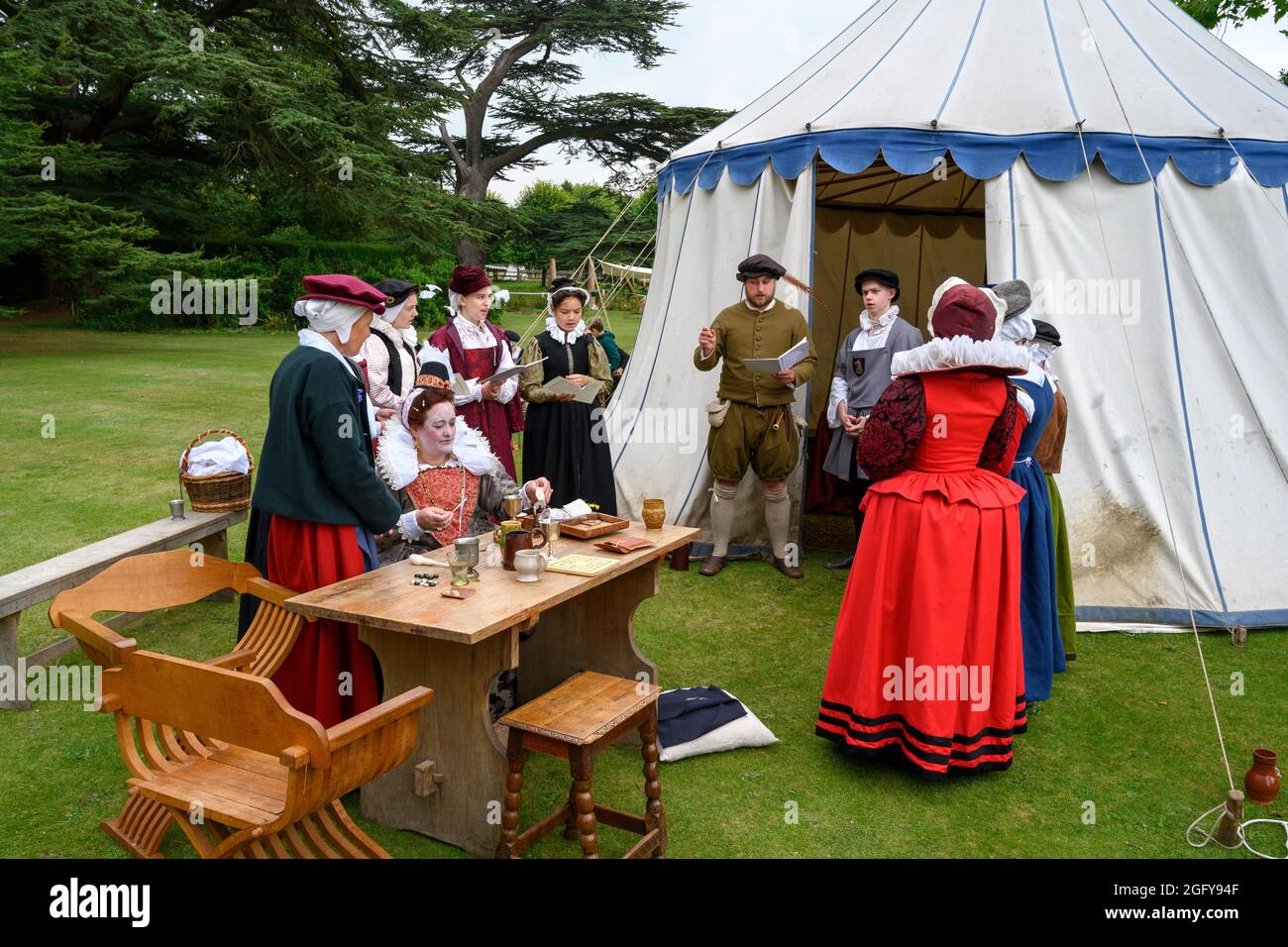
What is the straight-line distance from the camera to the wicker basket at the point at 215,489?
4.41m

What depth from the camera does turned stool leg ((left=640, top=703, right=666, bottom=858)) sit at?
2.69 meters

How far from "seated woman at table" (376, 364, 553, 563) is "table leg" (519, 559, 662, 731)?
0.42m

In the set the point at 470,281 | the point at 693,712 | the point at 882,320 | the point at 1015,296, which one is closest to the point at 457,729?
the point at 693,712

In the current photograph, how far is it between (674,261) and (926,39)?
1971 millimetres

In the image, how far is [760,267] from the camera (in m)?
5.05

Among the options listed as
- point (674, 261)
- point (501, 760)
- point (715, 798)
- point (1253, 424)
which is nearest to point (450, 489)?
point (501, 760)

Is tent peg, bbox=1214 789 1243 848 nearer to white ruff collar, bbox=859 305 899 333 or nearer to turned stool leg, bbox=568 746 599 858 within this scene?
turned stool leg, bbox=568 746 599 858

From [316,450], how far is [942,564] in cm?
202

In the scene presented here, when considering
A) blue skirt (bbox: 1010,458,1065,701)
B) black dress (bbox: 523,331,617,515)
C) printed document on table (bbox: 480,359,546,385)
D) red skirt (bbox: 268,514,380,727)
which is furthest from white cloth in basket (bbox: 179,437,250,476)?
blue skirt (bbox: 1010,458,1065,701)

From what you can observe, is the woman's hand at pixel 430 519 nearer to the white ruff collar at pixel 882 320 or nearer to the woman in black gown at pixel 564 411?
the woman in black gown at pixel 564 411

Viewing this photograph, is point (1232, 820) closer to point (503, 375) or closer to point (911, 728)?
point (911, 728)

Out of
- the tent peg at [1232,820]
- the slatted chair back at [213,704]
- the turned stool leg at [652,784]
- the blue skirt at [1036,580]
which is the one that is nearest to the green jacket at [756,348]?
the blue skirt at [1036,580]

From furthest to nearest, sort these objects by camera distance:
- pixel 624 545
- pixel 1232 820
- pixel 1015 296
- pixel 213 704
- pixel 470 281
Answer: pixel 470 281 → pixel 1015 296 → pixel 624 545 → pixel 1232 820 → pixel 213 704
